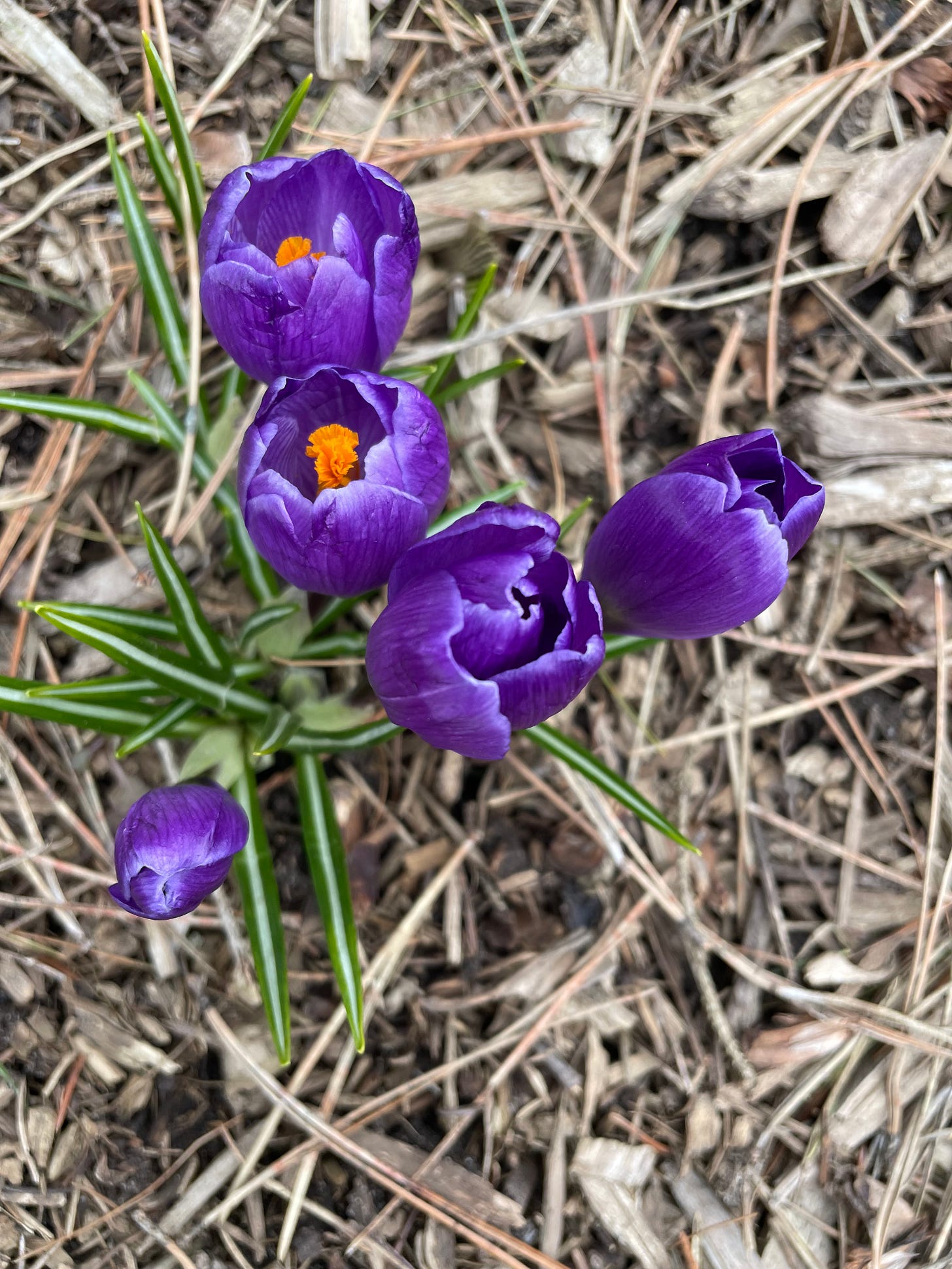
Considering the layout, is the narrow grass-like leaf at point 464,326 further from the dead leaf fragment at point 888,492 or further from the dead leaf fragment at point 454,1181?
the dead leaf fragment at point 454,1181

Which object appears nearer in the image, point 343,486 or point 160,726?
point 343,486

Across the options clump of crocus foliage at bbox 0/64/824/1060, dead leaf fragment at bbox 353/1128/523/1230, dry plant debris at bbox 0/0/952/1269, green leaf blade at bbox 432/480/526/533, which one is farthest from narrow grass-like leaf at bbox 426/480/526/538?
dead leaf fragment at bbox 353/1128/523/1230

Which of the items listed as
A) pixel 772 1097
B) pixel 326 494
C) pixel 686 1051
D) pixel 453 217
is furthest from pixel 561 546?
pixel 772 1097

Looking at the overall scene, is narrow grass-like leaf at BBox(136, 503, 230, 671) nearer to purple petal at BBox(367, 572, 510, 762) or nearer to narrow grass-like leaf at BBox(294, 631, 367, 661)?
narrow grass-like leaf at BBox(294, 631, 367, 661)

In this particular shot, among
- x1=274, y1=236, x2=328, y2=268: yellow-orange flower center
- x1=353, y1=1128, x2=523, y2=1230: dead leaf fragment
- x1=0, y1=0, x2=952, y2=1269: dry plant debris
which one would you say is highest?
x1=274, y1=236, x2=328, y2=268: yellow-orange flower center

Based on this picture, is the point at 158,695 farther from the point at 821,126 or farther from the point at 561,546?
the point at 821,126

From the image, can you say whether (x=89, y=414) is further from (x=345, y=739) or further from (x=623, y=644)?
(x=623, y=644)

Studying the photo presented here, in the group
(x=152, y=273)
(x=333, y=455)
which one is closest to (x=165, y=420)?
(x=152, y=273)
